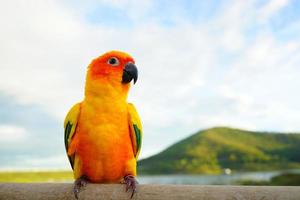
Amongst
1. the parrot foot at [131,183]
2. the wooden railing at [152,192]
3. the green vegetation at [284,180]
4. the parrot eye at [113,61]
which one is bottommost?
the wooden railing at [152,192]

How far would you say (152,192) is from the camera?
2680mm

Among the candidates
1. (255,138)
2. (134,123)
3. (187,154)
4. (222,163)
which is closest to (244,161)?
(222,163)

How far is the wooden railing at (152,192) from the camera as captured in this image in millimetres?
2594

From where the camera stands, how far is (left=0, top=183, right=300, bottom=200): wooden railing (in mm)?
2594

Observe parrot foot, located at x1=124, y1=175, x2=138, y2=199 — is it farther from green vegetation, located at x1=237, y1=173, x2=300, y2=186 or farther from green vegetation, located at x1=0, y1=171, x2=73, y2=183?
green vegetation, located at x1=0, y1=171, x2=73, y2=183

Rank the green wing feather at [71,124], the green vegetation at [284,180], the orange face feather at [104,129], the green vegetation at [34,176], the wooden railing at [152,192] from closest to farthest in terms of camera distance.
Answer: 1. the wooden railing at [152,192]
2. the orange face feather at [104,129]
3. the green wing feather at [71,124]
4. the green vegetation at [284,180]
5. the green vegetation at [34,176]

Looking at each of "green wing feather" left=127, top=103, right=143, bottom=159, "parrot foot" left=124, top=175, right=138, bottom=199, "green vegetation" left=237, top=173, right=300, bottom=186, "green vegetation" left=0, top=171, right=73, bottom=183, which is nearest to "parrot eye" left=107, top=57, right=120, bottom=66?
"green wing feather" left=127, top=103, right=143, bottom=159

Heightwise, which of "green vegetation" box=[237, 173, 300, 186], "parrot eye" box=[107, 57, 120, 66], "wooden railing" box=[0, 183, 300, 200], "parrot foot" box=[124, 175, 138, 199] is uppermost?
"green vegetation" box=[237, 173, 300, 186]

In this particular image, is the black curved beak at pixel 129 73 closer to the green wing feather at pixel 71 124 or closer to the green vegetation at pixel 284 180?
the green wing feather at pixel 71 124

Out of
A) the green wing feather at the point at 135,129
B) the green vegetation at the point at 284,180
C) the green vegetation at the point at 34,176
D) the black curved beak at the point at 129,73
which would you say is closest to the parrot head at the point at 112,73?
the black curved beak at the point at 129,73

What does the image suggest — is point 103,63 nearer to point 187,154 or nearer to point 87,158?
point 87,158

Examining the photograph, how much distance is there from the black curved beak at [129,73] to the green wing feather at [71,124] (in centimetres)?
46

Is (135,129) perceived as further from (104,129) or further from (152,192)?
(152,192)

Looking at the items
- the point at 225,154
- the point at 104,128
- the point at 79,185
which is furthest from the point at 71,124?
the point at 225,154
